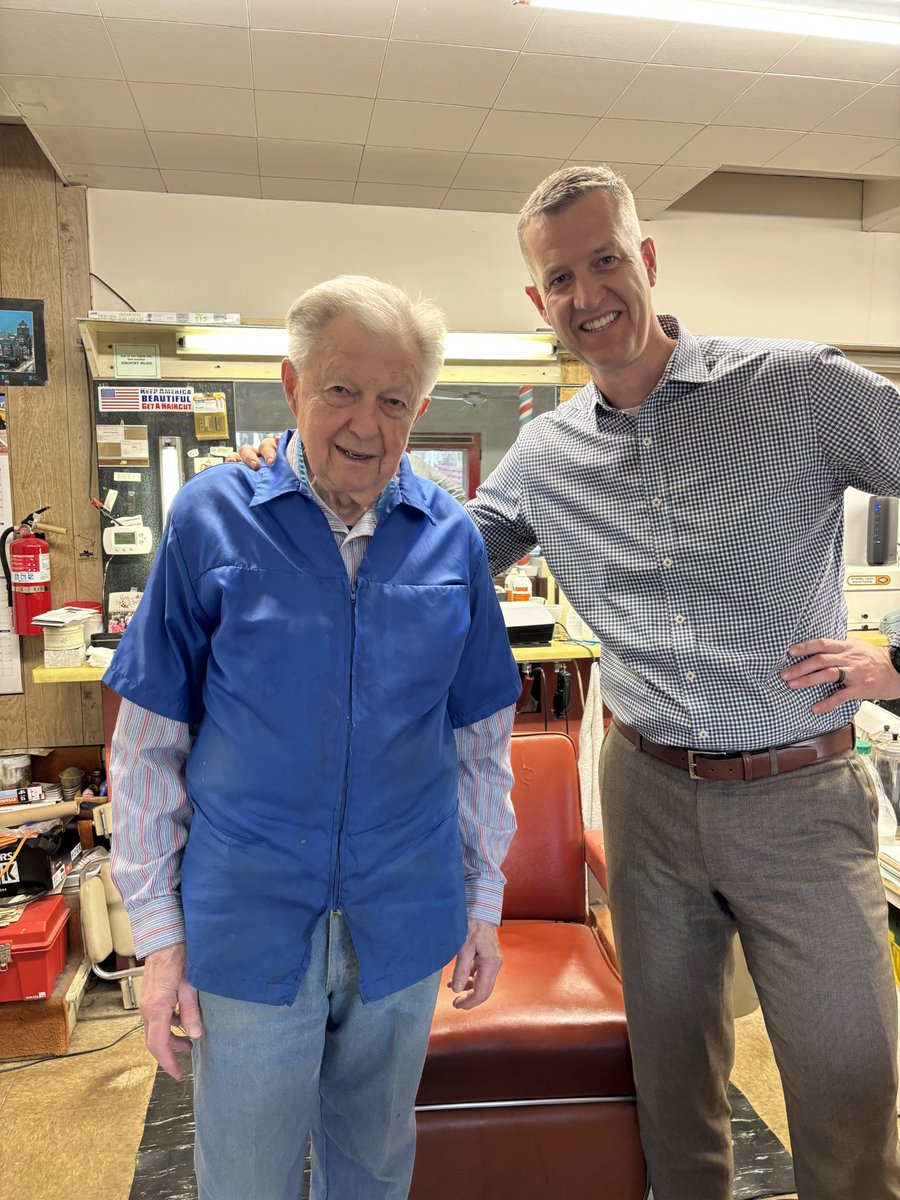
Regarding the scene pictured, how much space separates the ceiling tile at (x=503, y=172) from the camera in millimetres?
3602

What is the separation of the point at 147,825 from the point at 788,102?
366 centimetres

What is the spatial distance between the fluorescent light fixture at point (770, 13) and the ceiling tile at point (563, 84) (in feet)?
0.97

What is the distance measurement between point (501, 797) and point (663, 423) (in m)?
0.76

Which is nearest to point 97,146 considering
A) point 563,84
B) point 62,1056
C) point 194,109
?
point 194,109

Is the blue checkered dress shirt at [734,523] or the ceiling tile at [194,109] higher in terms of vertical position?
the ceiling tile at [194,109]

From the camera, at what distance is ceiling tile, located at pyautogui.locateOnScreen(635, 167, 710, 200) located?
3750mm

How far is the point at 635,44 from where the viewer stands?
2.76 metres

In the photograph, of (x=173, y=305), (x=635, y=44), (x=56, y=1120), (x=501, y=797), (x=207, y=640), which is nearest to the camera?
(x=207, y=640)

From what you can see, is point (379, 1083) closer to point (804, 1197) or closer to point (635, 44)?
point (804, 1197)

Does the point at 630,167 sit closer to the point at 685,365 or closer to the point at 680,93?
the point at 680,93

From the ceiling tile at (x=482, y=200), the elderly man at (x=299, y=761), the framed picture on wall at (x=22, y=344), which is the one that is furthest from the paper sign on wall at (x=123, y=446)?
the elderly man at (x=299, y=761)

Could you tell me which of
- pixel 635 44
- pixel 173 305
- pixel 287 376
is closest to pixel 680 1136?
pixel 287 376

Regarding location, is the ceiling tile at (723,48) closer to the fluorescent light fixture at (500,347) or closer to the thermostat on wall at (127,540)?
the fluorescent light fixture at (500,347)

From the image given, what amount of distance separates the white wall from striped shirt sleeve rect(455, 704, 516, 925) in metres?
3.32
